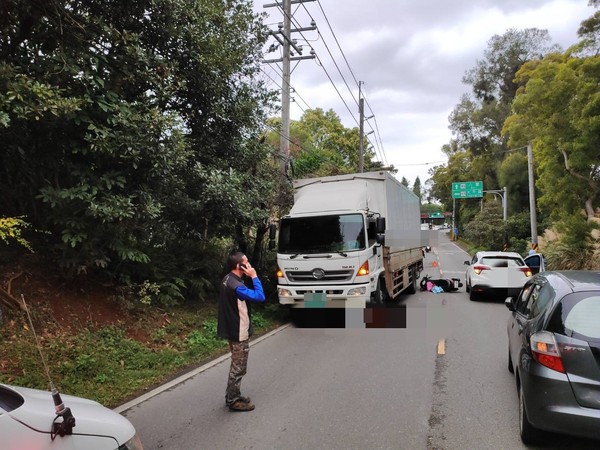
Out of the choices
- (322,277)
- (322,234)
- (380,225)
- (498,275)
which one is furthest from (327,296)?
(498,275)

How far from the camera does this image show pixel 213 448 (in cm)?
422

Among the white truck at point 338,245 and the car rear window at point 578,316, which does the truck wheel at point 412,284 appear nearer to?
the white truck at point 338,245

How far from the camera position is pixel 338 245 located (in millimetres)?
10125

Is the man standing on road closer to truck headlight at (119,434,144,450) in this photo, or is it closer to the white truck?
truck headlight at (119,434,144,450)

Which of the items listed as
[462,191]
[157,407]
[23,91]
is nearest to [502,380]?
[157,407]

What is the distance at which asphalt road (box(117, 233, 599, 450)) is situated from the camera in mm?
4375

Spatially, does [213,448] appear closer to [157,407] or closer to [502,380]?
[157,407]

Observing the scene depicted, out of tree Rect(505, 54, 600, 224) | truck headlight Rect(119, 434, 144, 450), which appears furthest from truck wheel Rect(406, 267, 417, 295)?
truck headlight Rect(119, 434, 144, 450)

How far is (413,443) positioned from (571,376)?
149cm

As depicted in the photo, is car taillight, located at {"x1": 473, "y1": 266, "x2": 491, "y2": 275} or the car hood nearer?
the car hood

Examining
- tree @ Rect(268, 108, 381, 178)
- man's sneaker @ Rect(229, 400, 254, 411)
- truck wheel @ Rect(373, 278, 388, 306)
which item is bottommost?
man's sneaker @ Rect(229, 400, 254, 411)

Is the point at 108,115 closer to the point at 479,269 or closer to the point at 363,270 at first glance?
the point at 363,270

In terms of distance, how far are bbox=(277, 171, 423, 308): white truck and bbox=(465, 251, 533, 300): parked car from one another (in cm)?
364

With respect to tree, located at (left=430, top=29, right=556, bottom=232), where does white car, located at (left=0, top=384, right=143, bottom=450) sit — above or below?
below
